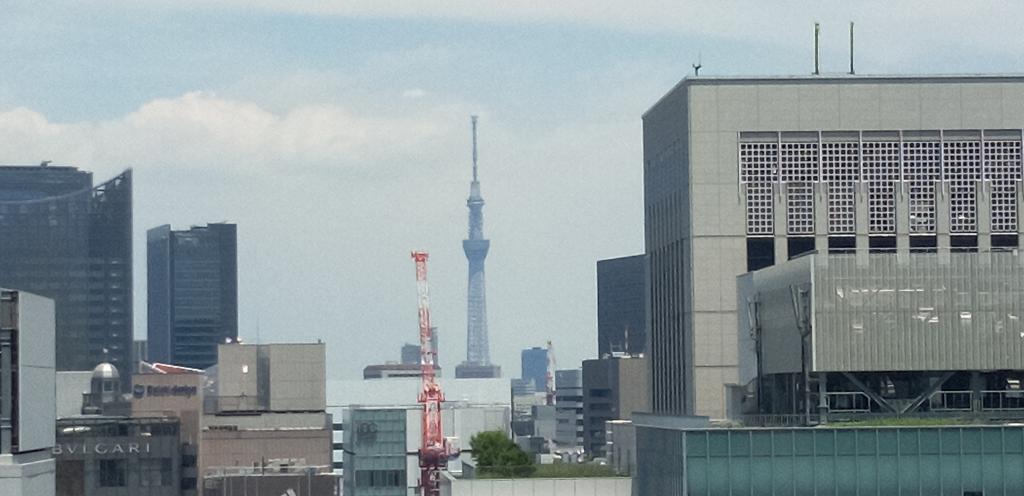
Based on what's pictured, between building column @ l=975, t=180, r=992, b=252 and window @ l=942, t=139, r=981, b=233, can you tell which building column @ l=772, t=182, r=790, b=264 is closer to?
window @ l=942, t=139, r=981, b=233

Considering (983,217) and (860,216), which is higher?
(860,216)

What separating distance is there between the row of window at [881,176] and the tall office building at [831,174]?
0.07 m

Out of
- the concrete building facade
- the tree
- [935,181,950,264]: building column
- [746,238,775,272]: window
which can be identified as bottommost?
the tree

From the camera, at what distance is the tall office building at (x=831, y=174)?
158750mm

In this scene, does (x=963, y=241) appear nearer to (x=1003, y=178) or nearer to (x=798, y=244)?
(x=1003, y=178)

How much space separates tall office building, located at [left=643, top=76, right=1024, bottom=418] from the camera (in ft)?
521

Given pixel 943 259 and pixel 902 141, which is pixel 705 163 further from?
pixel 943 259

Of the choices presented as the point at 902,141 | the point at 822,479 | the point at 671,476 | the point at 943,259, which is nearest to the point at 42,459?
the point at 671,476

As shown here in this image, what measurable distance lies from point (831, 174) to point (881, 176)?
11.8 ft

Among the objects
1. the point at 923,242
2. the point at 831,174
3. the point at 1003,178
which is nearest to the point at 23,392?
the point at 831,174

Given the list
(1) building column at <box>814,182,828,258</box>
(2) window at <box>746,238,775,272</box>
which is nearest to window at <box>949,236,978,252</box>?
(1) building column at <box>814,182,828,258</box>

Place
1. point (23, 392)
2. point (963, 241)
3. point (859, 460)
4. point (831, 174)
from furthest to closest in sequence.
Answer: point (831, 174)
point (963, 241)
point (859, 460)
point (23, 392)

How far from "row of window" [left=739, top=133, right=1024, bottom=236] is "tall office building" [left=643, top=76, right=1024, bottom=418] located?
0.07 m

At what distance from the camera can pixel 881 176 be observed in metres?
160
